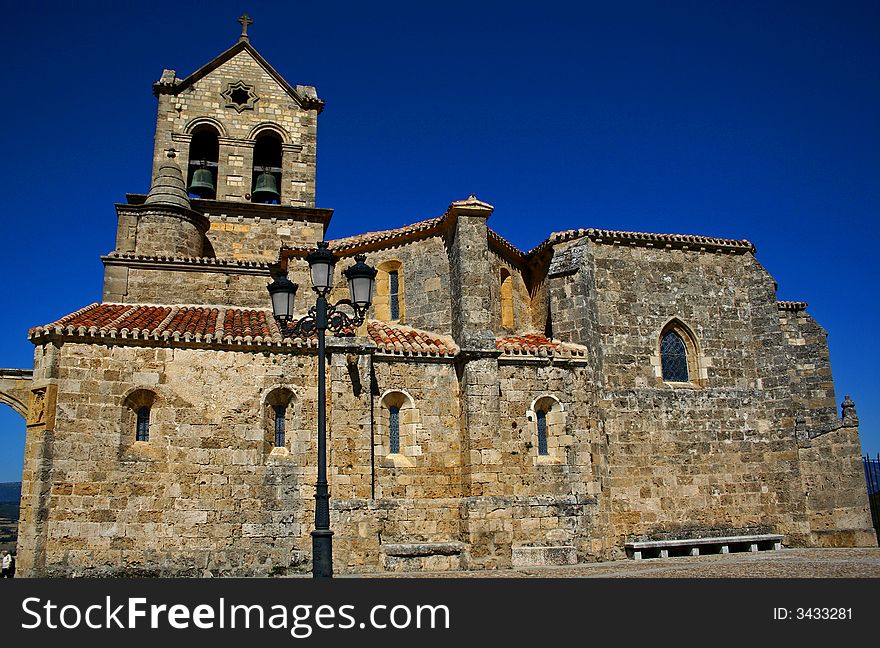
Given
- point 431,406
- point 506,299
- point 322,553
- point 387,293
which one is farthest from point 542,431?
point 322,553

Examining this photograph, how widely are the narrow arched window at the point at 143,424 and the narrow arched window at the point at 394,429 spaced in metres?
4.68

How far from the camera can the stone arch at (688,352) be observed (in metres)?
17.4

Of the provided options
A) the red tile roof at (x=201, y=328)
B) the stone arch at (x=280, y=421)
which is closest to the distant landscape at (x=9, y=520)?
the red tile roof at (x=201, y=328)

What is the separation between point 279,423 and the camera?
14469 millimetres

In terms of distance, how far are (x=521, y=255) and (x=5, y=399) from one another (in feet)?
40.3

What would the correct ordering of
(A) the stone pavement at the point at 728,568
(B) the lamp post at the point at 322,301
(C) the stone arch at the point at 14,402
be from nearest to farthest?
(B) the lamp post at the point at 322,301
(A) the stone pavement at the point at 728,568
(C) the stone arch at the point at 14,402

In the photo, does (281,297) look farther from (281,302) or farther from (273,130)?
(273,130)

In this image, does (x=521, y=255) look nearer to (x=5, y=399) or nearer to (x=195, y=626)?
(x=5, y=399)

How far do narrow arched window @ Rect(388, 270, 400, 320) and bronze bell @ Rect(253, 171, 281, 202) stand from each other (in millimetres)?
5295

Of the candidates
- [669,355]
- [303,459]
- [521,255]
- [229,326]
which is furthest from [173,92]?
[669,355]

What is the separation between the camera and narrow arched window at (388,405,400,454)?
1516 centimetres

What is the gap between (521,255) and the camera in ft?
63.3

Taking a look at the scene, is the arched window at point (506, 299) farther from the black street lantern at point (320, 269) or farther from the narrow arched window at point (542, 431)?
the black street lantern at point (320, 269)

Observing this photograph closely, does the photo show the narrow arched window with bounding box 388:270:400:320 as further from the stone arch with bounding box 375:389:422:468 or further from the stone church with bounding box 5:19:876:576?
the stone arch with bounding box 375:389:422:468
